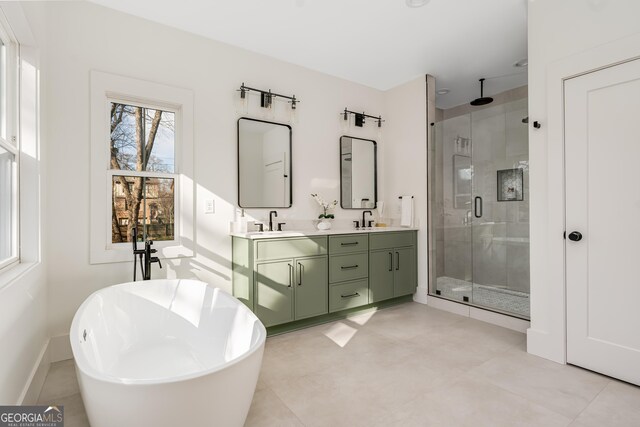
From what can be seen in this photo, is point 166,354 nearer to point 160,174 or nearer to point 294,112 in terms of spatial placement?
point 160,174

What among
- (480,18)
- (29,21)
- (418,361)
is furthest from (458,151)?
(29,21)

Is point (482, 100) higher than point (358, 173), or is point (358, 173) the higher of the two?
point (482, 100)

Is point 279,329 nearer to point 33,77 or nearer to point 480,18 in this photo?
point 33,77

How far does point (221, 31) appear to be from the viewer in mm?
3055

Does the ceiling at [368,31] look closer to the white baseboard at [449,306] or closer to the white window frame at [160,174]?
the white window frame at [160,174]

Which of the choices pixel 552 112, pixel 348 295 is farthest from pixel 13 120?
pixel 552 112

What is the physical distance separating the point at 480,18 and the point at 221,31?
231cm

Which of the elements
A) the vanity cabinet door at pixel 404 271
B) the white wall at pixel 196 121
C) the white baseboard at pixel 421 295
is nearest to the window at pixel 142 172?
the white wall at pixel 196 121

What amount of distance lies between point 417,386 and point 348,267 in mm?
1490

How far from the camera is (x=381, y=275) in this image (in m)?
3.72

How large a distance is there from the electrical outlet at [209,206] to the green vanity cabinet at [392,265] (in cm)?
168

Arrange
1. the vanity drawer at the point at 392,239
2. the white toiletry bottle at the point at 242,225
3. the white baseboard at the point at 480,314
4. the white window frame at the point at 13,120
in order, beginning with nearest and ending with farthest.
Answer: the white window frame at the point at 13,120
the white baseboard at the point at 480,314
the white toiletry bottle at the point at 242,225
the vanity drawer at the point at 392,239

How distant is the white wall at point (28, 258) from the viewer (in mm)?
1685

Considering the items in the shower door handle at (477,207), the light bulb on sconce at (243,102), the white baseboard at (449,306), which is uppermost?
the light bulb on sconce at (243,102)
